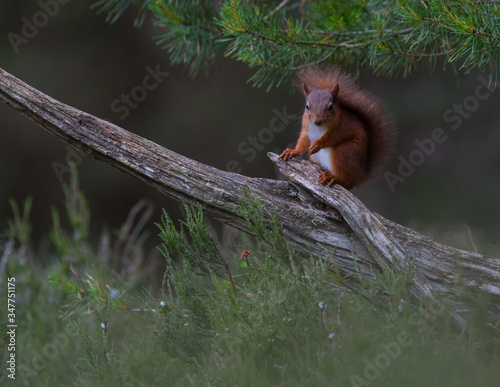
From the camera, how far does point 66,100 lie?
6980 millimetres

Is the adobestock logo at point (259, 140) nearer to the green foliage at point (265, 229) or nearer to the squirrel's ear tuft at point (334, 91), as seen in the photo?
the squirrel's ear tuft at point (334, 91)

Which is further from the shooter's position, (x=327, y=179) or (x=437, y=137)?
(x=437, y=137)

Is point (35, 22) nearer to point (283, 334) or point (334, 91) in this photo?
point (334, 91)

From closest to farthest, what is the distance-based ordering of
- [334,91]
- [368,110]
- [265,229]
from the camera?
[265,229]
[334,91]
[368,110]

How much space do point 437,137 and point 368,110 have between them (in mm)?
4099

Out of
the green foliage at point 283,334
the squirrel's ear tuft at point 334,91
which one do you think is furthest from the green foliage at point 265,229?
the squirrel's ear tuft at point 334,91

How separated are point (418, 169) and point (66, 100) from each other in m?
3.94

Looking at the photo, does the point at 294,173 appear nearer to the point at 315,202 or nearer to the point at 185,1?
the point at 315,202

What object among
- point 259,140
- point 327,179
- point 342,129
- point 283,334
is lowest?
point 259,140

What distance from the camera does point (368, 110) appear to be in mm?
2791

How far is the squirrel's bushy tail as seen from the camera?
278cm

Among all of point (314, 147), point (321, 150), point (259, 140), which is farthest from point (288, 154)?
point (259, 140)

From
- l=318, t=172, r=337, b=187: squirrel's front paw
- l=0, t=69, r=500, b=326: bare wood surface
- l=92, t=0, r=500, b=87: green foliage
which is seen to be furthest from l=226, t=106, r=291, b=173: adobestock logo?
l=0, t=69, r=500, b=326: bare wood surface

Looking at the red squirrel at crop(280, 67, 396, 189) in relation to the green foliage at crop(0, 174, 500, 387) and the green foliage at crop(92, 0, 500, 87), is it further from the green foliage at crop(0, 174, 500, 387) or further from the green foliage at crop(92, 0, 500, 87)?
the green foliage at crop(0, 174, 500, 387)
